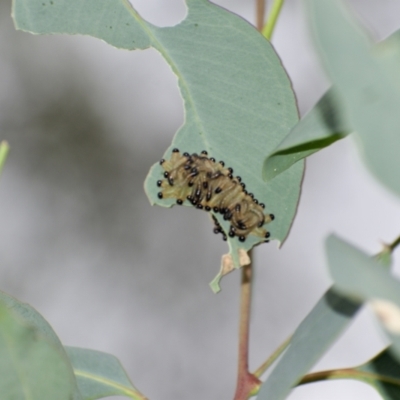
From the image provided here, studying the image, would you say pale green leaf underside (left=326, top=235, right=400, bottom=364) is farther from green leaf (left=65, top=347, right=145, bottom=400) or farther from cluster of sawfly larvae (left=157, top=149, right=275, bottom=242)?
green leaf (left=65, top=347, right=145, bottom=400)

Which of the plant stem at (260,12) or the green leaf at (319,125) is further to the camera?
the plant stem at (260,12)

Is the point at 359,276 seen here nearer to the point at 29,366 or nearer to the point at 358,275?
the point at 358,275

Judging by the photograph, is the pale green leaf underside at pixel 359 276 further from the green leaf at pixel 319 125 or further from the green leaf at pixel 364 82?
the green leaf at pixel 319 125

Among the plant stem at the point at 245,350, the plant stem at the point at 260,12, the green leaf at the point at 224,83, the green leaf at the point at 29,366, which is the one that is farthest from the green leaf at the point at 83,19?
the green leaf at the point at 29,366

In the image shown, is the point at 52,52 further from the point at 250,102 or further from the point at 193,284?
the point at 250,102

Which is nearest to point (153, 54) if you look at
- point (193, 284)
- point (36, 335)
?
point (193, 284)

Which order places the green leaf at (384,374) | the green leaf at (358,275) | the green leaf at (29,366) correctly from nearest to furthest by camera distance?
the green leaf at (358,275) → the green leaf at (29,366) → the green leaf at (384,374)
